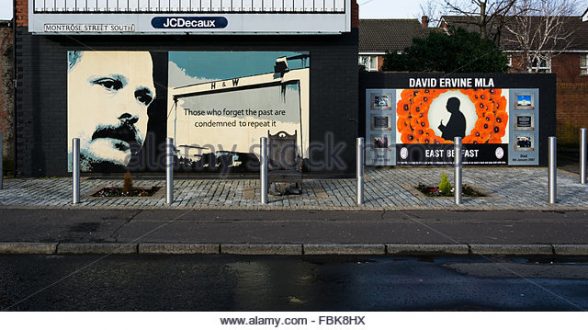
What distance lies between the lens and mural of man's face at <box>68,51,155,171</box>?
52.6ft

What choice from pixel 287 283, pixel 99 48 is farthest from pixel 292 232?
pixel 99 48

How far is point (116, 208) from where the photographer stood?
1182cm

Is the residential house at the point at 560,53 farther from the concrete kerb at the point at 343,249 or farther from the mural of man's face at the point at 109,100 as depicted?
the concrete kerb at the point at 343,249

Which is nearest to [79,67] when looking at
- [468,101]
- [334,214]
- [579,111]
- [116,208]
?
[116,208]

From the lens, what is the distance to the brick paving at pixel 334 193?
12.3 metres

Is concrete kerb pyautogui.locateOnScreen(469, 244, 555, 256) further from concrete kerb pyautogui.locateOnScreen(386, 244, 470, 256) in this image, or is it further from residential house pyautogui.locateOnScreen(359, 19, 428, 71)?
residential house pyautogui.locateOnScreen(359, 19, 428, 71)

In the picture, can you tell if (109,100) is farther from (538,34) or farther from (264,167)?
(538,34)

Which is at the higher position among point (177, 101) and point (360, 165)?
point (177, 101)

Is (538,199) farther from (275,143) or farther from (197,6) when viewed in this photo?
(197,6)

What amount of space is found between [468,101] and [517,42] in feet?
81.3

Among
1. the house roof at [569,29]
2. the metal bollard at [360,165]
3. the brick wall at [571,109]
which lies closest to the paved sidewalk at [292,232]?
the metal bollard at [360,165]

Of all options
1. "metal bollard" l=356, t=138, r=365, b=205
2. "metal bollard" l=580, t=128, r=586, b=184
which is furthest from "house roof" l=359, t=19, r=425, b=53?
"metal bollard" l=356, t=138, r=365, b=205

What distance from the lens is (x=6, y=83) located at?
19.0 metres

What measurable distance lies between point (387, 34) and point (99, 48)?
41.5 m
